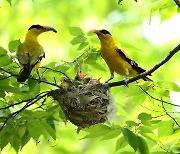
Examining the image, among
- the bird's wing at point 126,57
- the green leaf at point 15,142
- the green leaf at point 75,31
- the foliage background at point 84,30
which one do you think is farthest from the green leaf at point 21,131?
the foliage background at point 84,30

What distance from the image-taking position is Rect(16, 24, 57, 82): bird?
321 centimetres

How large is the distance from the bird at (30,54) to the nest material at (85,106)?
28cm

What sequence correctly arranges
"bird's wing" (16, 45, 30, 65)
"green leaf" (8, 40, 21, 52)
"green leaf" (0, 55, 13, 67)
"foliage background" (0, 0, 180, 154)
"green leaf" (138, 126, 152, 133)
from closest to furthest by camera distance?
"green leaf" (138, 126, 152, 133), "green leaf" (0, 55, 13, 67), "green leaf" (8, 40, 21, 52), "bird's wing" (16, 45, 30, 65), "foliage background" (0, 0, 180, 154)

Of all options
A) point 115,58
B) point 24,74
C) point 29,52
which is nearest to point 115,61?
point 115,58

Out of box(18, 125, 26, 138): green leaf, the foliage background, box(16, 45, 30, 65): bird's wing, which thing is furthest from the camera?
the foliage background

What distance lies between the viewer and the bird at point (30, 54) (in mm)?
3213

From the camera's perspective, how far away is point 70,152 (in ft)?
31.0

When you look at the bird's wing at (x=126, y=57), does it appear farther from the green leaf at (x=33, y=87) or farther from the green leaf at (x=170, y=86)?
the green leaf at (x=170, y=86)

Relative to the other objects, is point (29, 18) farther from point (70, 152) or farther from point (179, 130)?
point (179, 130)

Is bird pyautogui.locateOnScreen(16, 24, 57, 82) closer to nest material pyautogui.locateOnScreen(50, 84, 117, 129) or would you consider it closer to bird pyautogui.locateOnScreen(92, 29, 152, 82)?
nest material pyautogui.locateOnScreen(50, 84, 117, 129)

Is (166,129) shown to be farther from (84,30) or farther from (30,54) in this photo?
(84,30)

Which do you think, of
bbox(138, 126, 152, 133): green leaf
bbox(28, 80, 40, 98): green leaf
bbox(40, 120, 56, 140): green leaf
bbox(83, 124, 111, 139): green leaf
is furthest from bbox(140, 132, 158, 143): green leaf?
bbox(28, 80, 40, 98): green leaf

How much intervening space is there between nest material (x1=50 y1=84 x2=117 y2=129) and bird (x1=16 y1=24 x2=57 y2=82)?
0.92ft

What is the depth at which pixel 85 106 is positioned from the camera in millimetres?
3262
